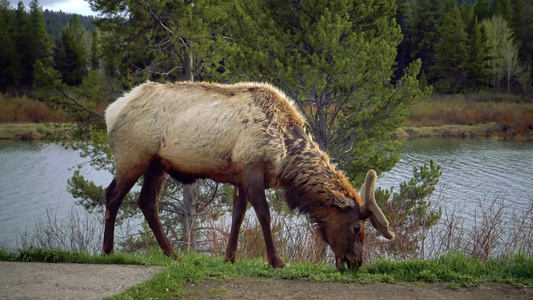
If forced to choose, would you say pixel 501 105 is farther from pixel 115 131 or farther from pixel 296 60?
pixel 115 131

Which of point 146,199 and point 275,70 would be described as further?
point 275,70

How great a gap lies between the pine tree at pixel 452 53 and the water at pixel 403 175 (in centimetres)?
2462

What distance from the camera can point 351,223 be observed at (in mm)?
5758

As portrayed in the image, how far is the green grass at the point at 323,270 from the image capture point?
16.9 ft

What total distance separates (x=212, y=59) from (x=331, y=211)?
26.8 ft

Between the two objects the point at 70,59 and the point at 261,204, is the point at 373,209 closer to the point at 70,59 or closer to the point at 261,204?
the point at 261,204

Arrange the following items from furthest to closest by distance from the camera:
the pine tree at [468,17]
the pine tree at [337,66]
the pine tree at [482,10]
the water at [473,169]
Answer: the pine tree at [482,10] < the pine tree at [468,17] < the water at [473,169] < the pine tree at [337,66]

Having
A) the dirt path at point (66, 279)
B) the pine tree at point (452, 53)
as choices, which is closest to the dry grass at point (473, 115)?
the pine tree at point (452, 53)

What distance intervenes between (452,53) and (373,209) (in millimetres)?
57484

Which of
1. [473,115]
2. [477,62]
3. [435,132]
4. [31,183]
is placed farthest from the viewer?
[477,62]

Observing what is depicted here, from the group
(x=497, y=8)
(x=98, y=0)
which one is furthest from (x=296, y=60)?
(x=497, y=8)

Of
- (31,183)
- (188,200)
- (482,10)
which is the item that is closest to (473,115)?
(31,183)

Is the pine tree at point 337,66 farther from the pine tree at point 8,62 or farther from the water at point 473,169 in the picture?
the pine tree at point 8,62

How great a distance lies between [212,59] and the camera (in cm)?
1327
